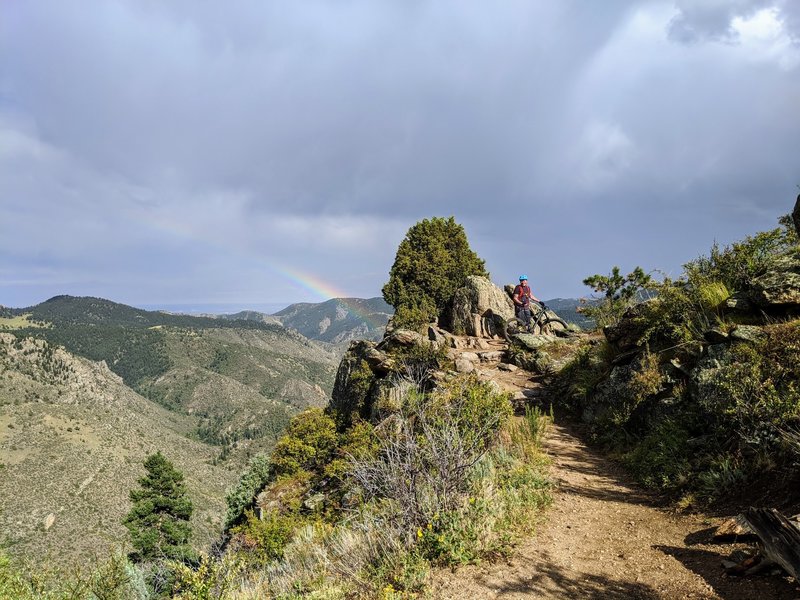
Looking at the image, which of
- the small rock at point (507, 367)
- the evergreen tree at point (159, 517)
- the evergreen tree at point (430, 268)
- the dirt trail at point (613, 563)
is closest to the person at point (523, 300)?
the small rock at point (507, 367)

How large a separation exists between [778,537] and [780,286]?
5.83 m

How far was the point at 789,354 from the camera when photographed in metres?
6.46

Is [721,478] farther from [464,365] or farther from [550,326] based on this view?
[550,326]

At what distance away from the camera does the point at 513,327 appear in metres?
23.4

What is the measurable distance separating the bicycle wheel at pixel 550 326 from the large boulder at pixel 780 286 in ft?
50.8

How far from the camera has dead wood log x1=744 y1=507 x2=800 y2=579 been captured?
3.58 meters

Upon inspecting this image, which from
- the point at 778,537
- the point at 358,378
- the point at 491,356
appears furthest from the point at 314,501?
the point at 778,537

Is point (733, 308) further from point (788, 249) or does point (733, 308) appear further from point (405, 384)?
point (405, 384)

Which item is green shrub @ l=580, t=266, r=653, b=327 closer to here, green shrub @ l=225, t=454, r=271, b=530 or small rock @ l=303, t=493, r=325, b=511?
small rock @ l=303, t=493, r=325, b=511

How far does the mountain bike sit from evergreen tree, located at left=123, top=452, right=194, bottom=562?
1559 inches

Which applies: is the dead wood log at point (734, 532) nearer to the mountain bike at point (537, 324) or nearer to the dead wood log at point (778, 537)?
the dead wood log at point (778, 537)

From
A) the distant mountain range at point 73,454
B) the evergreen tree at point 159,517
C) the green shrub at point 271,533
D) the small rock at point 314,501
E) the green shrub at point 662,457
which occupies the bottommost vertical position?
the distant mountain range at point 73,454

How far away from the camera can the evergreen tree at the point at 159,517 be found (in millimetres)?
41469

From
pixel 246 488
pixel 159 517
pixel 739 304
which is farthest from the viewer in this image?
pixel 159 517
